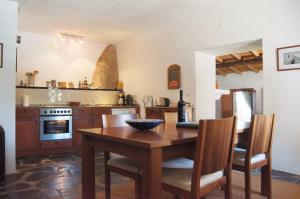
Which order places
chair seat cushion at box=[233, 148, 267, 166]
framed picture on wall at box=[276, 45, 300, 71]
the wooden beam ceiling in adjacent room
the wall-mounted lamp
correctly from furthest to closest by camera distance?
the wooden beam ceiling in adjacent room, the wall-mounted lamp, framed picture on wall at box=[276, 45, 300, 71], chair seat cushion at box=[233, 148, 267, 166]

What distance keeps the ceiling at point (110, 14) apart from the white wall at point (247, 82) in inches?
243

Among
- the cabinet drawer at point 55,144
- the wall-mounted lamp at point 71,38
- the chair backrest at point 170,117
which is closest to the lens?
the chair backrest at point 170,117

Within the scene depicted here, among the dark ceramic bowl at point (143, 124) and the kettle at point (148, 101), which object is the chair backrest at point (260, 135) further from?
the kettle at point (148, 101)

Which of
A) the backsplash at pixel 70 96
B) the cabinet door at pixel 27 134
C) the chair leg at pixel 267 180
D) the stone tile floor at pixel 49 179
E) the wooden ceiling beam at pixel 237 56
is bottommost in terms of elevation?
the stone tile floor at pixel 49 179

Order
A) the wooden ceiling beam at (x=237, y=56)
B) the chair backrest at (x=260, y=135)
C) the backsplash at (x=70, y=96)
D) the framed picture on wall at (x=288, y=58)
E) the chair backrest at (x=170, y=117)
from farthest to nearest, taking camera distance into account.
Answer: the wooden ceiling beam at (x=237, y=56) → the backsplash at (x=70, y=96) → the framed picture on wall at (x=288, y=58) → the chair backrest at (x=170, y=117) → the chair backrest at (x=260, y=135)

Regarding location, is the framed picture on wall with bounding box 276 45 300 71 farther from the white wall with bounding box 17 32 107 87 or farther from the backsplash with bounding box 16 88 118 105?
the white wall with bounding box 17 32 107 87

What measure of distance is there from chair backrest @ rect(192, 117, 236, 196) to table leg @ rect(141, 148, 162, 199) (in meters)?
0.23

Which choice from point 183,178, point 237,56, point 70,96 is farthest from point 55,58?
point 237,56

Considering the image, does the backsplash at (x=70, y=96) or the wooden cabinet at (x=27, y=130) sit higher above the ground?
the backsplash at (x=70, y=96)

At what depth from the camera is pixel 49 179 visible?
322 centimetres

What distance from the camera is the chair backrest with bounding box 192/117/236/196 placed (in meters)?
1.53

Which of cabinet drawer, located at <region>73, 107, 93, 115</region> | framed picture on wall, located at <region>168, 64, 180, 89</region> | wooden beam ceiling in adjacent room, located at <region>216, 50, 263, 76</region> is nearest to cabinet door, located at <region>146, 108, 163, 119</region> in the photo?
framed picture on wall, located at <region>168, 64, 180, 89</region>

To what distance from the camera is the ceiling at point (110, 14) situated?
12.7ft

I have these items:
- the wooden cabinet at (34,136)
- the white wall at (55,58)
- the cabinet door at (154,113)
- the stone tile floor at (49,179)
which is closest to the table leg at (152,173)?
the stone tile floor at (49,179)
